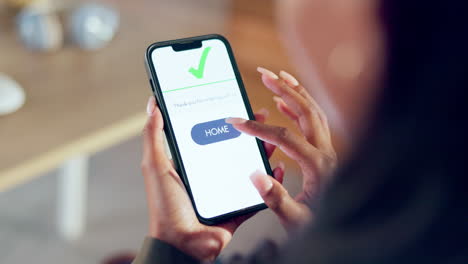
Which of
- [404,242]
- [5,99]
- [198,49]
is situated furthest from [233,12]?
[404,242]

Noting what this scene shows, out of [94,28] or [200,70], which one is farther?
[94,28]

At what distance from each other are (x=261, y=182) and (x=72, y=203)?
92cm

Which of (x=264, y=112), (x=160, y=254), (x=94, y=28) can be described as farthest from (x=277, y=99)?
(x=94, y=28)

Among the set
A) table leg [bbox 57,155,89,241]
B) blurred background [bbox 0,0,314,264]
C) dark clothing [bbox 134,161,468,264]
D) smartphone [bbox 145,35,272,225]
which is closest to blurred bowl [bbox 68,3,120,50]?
blurred background [bbox 0,0,314,264]

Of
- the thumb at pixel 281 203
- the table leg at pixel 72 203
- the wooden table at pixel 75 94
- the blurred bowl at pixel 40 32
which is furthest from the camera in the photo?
the table leg at pixel 72 203

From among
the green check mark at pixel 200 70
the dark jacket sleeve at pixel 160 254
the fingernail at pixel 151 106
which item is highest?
the green check mark at pixel 200 70

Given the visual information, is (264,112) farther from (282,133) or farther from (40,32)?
(40,32)

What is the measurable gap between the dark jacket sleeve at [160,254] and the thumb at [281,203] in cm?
5

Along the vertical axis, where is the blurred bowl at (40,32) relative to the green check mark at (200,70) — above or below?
below

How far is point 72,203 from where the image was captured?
1214 mm

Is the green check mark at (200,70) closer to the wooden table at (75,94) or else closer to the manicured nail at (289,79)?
the manicured nail at (289,79)

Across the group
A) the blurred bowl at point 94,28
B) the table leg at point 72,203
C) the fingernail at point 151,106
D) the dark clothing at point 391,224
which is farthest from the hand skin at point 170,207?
the table leg at point 72,203

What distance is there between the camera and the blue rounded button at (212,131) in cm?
36

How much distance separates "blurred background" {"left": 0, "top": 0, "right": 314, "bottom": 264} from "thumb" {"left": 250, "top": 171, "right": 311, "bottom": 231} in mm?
222
